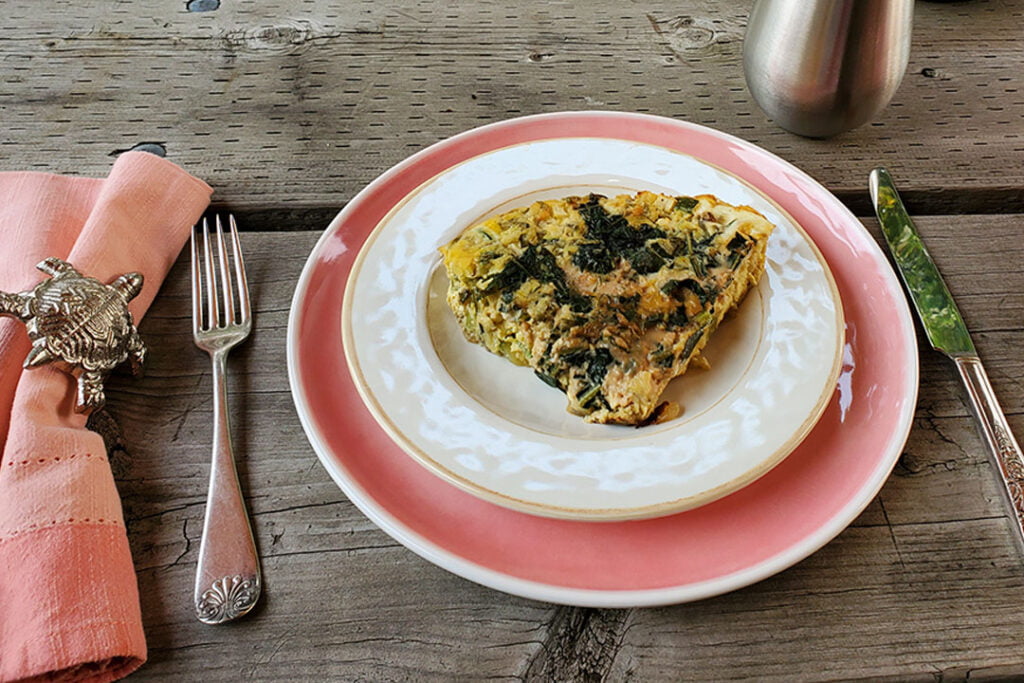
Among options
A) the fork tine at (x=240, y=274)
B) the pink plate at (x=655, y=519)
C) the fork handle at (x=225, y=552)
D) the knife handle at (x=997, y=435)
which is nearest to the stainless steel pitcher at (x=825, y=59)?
the pink plate at (x=655, y=519)

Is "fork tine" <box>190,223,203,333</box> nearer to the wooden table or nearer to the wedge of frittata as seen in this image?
the wooden table

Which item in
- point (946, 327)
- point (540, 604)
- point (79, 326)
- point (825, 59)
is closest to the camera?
point (540, 604)

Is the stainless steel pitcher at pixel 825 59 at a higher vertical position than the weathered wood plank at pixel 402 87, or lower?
higher

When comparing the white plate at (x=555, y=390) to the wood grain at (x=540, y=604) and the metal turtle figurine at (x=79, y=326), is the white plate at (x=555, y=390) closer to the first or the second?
the wood grain at (x=540, y=604)

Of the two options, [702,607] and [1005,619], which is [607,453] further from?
[1005,619]

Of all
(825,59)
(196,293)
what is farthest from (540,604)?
(825,59)

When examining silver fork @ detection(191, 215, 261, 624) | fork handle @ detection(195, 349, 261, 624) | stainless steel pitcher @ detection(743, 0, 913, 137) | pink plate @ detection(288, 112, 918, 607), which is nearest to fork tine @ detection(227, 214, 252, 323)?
silver fork @ detection(191, 215, 261, 624)

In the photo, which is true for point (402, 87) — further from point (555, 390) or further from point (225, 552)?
point (225, 552)
